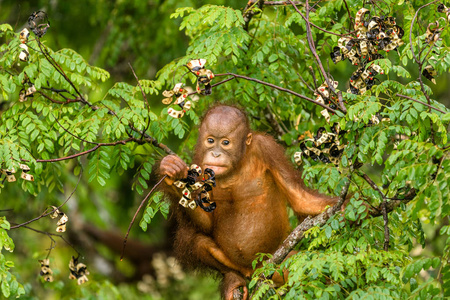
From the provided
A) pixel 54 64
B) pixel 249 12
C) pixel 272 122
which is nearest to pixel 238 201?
pixel 272 122

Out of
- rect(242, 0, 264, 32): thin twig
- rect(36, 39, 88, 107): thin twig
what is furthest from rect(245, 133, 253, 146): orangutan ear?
rect(36, 39, 88, 107): thin twig

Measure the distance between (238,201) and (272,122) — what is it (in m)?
1.11

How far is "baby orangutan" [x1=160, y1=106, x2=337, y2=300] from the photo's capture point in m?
4.68

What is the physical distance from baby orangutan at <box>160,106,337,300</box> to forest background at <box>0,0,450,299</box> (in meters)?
0.22

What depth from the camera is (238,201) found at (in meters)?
4.95

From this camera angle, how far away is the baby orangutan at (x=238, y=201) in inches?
184

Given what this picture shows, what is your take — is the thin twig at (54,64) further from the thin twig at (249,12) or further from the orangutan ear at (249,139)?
the thin twig at (249,12)

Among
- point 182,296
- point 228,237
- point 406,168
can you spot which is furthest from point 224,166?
point 182,296

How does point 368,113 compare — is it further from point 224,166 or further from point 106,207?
point 106,207

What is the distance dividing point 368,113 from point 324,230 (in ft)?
2.38

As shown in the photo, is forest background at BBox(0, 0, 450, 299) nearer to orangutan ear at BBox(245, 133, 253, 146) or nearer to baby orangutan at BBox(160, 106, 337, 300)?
baby orangutan at BBox(160, 106, 337, 300)

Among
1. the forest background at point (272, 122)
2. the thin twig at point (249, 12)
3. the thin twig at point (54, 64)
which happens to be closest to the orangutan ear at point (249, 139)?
the forest background at point (272, 122)

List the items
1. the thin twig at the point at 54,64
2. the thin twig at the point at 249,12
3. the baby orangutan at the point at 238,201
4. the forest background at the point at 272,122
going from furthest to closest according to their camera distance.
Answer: the thin twig at the point at 249,12 < the baby orangutan at the point at 238,201 < the thin twig at the point at 54,64 < the forest background at the point at 272,122

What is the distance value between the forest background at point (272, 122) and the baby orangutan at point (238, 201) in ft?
0.72
